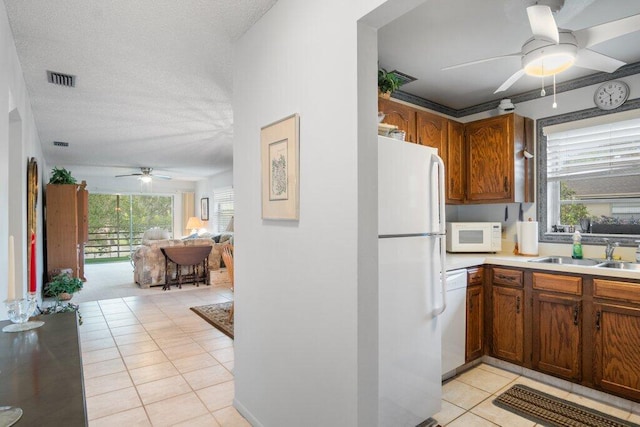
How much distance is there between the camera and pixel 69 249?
5996 mm

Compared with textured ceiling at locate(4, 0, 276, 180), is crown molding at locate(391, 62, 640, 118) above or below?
below

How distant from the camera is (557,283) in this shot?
262 cm

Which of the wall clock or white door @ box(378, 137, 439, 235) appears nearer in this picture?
white door @ box(378, 137, 439, 235)

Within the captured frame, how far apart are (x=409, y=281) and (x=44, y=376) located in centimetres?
164

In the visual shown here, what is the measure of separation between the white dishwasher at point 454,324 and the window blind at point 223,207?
23.8ft

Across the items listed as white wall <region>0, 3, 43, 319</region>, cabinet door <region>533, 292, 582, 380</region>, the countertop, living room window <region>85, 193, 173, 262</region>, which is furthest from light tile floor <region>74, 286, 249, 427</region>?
living room window <region>85, 193, 173, 262</region>

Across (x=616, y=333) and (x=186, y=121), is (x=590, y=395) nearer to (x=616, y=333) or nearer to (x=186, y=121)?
(x=616, y=333)

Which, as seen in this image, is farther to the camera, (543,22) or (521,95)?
(521,95)

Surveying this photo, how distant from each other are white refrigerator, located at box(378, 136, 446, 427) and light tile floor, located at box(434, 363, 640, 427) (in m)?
0.20

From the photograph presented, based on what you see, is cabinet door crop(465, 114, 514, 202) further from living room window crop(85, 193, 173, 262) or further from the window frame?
living room window crop(85, 193, 173, 262)

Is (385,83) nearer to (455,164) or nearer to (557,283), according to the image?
(455,164)

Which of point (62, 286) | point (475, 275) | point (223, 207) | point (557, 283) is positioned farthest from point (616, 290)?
point (223, 207)

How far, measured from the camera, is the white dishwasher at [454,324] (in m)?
2.61

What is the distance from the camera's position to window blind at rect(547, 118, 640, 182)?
2.91 meters
